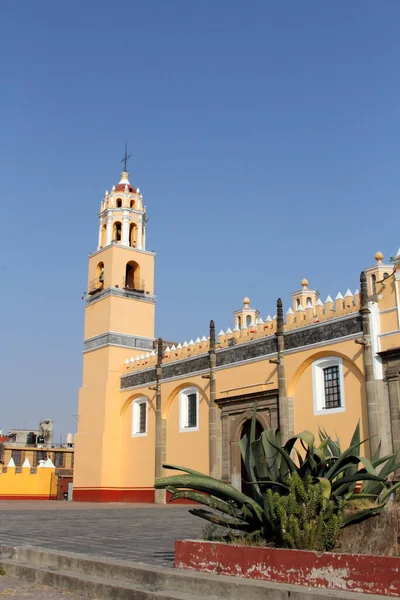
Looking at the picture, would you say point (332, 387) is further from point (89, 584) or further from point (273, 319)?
point (89, 584)

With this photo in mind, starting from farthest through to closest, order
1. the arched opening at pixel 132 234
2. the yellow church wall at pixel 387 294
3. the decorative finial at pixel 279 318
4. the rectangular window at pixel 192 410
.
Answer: the arched opening at pixel 132 234, the rectangular window at pixel 192 410, the decorative finial at pixel 279 318, the yellow church wall at pixel 387 294

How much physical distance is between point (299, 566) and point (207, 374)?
60.9 ft

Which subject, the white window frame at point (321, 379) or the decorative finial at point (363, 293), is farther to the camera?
the white window frame at point (321, 379)

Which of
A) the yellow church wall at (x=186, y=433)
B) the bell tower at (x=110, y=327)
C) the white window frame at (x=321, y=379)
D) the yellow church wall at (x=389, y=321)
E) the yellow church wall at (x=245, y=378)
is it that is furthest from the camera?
the bell tower at (x=110, y=327)

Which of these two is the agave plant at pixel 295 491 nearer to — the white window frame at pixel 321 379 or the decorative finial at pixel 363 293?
the decorative finial at pixel 363 293

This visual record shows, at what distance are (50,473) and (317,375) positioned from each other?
1638 cm

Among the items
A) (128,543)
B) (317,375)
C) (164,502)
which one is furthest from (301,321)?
(128,543)

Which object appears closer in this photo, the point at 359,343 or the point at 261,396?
the point at 359,343

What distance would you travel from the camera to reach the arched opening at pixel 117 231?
31.2 meters

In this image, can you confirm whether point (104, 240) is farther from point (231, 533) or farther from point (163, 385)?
point (231, 533)

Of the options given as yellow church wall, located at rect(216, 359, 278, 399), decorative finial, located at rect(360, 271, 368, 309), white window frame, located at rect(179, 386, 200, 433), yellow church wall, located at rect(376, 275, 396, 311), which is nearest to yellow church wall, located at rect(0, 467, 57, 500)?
white window frame, located at rect(179, 386, 200, 433)

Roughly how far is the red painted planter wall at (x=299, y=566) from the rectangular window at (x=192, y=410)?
61.4 ft

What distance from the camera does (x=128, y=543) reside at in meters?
9.30

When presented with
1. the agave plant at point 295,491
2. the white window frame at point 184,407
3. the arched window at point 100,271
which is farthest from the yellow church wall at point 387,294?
the arched window at point 100,271
